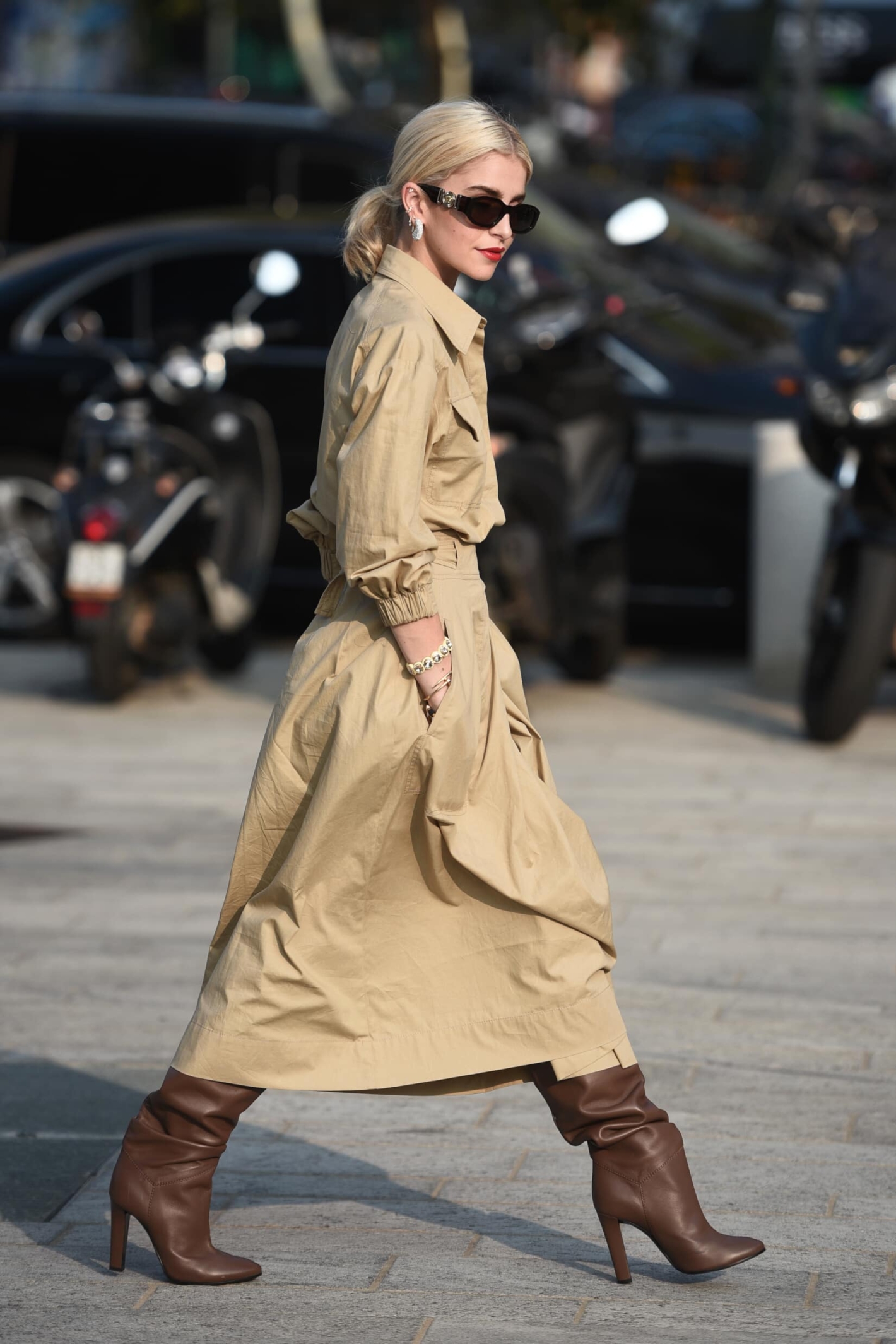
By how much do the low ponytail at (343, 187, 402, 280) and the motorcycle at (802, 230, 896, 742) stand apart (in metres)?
4.39

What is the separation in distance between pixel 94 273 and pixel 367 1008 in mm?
7040

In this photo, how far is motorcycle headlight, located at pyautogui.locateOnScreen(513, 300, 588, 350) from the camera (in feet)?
27.0

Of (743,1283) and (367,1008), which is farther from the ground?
(367,1008)

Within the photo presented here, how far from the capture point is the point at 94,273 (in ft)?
32.4

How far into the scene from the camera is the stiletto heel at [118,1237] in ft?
11.3

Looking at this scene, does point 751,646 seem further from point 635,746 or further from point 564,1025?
point 564,1025

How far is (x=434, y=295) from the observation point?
340cm

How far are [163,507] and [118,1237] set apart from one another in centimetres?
533

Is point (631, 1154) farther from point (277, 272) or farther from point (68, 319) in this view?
point (68, 319)

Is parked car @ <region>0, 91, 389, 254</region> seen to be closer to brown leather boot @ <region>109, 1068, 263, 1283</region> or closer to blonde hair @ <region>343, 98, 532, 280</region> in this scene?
blonde hair @ <region>343, 98, 532, 280</region>

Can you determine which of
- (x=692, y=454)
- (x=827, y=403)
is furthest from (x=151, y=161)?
(x=827, y=403)

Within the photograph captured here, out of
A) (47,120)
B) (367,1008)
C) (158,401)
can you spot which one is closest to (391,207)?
(367,1008)

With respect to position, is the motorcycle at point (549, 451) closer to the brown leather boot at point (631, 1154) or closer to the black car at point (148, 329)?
the black car at point (148, 329)

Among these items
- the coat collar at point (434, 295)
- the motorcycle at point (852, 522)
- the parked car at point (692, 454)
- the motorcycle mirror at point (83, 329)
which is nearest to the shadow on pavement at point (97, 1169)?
the coat collar at point (434, 295)
